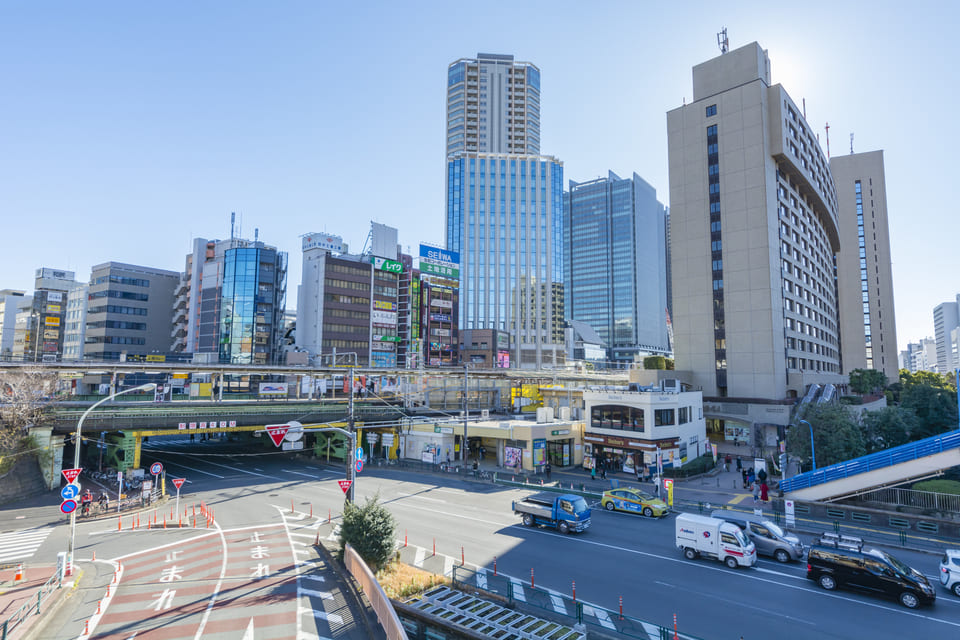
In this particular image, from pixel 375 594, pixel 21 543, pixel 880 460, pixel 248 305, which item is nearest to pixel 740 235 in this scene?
pixel 880 460

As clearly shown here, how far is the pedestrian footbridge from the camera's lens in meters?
30.0

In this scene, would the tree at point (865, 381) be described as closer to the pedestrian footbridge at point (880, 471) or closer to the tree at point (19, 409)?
the pedestrian footbridge at point (880, 471)

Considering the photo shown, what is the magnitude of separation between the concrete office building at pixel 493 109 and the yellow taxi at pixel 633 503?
14307cm

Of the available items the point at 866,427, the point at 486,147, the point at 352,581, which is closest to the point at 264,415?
the point at 352,581

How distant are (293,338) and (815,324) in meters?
98.0

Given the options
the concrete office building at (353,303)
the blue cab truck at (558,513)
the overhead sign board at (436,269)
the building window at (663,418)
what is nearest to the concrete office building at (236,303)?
the concrete office building at (353,303)

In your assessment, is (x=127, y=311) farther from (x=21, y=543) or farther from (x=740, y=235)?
(x=740, y=235)

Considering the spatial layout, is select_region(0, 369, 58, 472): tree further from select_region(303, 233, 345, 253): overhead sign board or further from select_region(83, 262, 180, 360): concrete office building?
select_region(83, 262, 180, 360): concrete office building

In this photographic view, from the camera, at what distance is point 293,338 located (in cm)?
10694

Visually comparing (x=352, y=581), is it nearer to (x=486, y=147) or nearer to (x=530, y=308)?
(x=530, y=308)

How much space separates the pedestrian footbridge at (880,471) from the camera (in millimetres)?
30016

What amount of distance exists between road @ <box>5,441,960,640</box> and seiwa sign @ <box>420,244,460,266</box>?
72.5m

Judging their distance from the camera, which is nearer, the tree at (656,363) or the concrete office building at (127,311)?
the tree at (656,363)

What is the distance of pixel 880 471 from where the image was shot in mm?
31891
